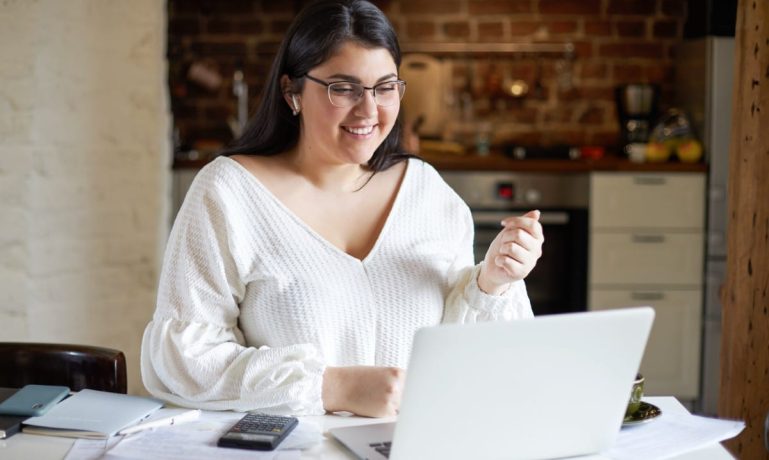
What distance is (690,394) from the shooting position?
12.8ft

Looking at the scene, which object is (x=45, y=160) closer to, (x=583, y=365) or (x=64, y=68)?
(x=64, y=68)

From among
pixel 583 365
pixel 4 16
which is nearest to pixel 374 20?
pixel 583 365

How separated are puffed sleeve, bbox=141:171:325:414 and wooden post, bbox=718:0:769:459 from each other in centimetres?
128

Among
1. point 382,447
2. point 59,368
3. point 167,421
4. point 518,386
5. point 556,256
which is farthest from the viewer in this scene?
point 556,256

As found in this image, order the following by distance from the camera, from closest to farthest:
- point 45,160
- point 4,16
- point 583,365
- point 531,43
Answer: point 583,365 < point 4,16 < point 45,160 < point 531,43

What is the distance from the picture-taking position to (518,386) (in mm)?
1147

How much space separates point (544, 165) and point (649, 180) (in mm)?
425

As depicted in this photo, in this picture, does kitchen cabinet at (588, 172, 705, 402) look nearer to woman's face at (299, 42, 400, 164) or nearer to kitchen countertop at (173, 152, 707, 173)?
kitchen countertop at (173, 152, 707, 173)

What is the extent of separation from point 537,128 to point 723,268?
1.06 m

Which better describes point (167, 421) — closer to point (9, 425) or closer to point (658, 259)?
point (9, 425)

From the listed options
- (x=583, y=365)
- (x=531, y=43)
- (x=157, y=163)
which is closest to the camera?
(x=583, y=365)

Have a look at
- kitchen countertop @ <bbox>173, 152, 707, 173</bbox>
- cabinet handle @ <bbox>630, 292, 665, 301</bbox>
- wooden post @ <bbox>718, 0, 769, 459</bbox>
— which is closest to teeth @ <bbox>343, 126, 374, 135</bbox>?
wooden post @ <bbox>718, 0, 769, 459</bbox>

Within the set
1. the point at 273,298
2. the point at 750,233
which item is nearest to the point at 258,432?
the point at 273,298

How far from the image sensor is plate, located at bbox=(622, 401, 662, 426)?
136 centimetres
